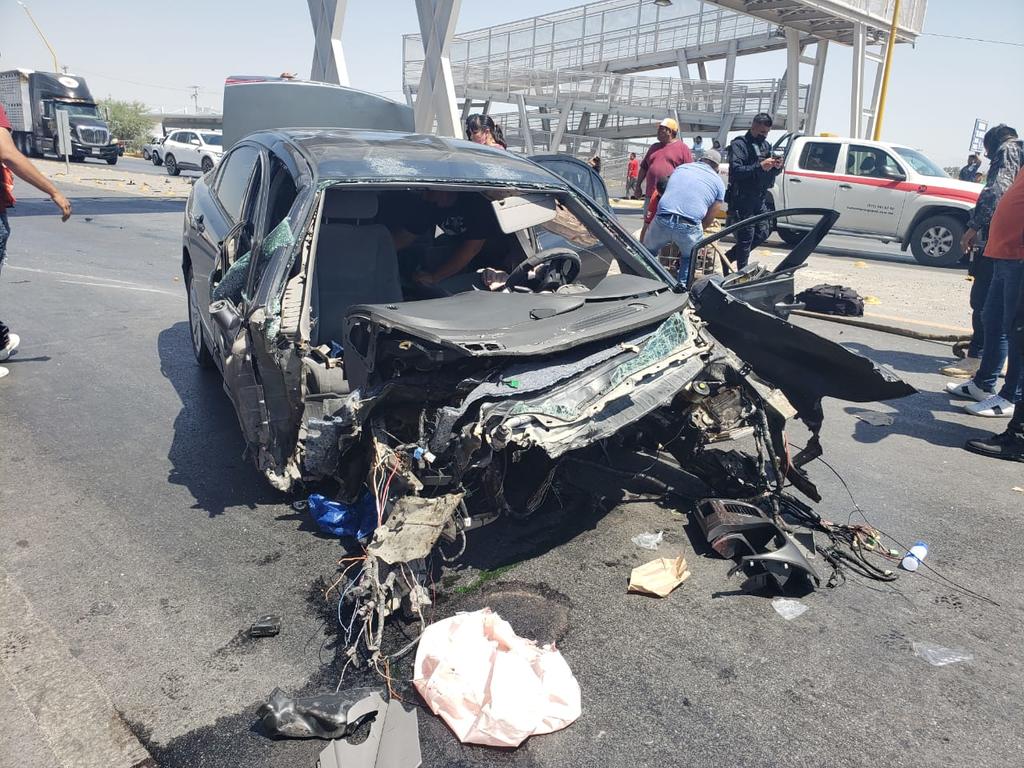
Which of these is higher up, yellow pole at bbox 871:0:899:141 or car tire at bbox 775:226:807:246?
yellow pole at bbox 871:0:899:141

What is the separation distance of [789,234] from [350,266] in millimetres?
12147

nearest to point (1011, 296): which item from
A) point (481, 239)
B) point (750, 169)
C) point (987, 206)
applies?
point (987, 206)

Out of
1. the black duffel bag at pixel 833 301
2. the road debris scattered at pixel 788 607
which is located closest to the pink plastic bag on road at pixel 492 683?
the road debris scattered at pixel 788 607

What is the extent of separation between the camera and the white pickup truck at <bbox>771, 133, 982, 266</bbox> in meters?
12.5

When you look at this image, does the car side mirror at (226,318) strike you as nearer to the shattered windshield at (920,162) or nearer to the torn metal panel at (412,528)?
the torn metal panel at (412,528)

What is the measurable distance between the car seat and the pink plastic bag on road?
6.17 feet

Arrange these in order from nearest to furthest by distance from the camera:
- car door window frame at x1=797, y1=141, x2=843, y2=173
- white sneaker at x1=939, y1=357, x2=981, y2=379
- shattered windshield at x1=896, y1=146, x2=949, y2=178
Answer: white sneaker at x1=939, y1=357, x2=981, y2=379, shattered windshield at x1=896, y1=146, x2=949, y2=178, car door window frame at x1=797, y1=141, x2=843, y2=173

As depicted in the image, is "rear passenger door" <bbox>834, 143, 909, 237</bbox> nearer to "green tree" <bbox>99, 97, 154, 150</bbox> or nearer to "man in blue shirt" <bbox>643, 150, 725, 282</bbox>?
"man in blue shirt" <bbox>643, 150, 725, 282</bbox>

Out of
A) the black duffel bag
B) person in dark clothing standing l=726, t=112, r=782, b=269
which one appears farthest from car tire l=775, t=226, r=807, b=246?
the black duffel bag

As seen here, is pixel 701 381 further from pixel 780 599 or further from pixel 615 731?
pixel 615 731

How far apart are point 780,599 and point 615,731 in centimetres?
105

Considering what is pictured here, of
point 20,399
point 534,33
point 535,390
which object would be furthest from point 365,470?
point 534,33

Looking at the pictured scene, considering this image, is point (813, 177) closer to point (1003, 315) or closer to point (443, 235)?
point (1003, 315)

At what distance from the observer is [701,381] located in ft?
10.0
